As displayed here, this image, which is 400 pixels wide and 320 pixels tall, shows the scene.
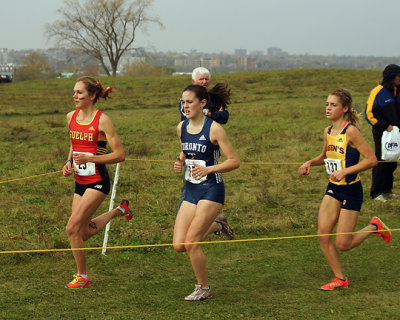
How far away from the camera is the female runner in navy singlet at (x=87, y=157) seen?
5711 millimetres

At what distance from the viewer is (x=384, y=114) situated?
9.79m

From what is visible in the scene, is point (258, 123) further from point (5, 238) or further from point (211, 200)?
point (211, 200)

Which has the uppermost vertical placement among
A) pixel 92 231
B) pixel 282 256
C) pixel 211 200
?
pixel 211 200

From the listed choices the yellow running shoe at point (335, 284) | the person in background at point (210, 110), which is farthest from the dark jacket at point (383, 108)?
the yellow running shoe at point (335, 284)

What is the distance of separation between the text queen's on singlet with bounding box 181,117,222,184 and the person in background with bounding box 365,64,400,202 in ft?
17.0

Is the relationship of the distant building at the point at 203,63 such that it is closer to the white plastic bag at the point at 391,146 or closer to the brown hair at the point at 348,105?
the brown hair at the point at 348,105

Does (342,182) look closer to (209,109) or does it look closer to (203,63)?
(209,109)

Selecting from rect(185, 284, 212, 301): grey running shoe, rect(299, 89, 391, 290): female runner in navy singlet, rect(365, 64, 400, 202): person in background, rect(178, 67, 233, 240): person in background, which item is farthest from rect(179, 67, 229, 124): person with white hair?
rect(365, 64, 400, 202): person in background

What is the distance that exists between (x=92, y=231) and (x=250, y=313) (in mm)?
2070

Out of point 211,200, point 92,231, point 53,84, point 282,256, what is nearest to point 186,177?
point 211,200

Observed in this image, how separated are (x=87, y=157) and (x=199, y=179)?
4.01 feet

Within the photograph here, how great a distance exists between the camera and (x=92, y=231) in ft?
20.0

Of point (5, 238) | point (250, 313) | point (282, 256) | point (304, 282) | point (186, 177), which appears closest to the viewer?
point (250, 313)

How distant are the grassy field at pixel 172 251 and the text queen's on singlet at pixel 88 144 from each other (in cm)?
122
